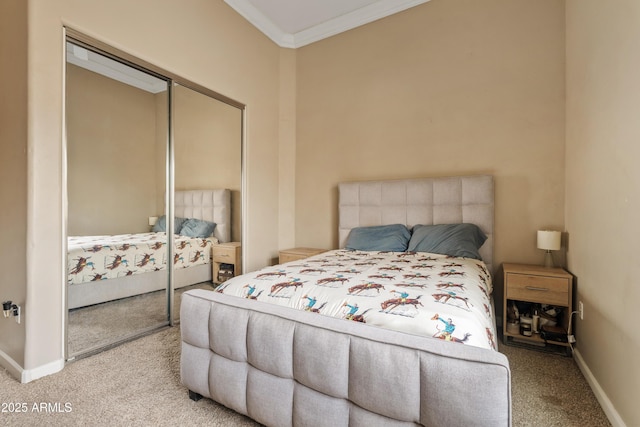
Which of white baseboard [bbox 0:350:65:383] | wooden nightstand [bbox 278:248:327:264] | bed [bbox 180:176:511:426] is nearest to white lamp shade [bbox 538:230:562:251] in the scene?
bed [bbox 180:176:511:426]

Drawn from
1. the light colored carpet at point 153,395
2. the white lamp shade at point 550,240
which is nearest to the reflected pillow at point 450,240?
the white lamp shade at point 550,240

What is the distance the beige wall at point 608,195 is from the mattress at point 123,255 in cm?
315

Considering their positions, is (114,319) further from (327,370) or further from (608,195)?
(608,195)

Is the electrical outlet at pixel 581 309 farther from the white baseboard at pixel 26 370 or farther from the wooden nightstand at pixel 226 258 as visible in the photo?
the white baseboard at pixel 26 370

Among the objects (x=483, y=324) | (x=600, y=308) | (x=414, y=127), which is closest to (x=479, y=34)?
(x=414, y=127)

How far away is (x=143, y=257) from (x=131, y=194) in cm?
57

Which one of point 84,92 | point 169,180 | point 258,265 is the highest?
point 84,92

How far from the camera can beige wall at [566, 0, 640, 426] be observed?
1.38 meters

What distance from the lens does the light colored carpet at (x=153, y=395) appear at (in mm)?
1514

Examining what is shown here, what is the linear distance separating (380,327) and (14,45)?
278 cm

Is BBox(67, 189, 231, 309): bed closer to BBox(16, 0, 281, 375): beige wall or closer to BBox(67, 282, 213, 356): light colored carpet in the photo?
Result: BBox(67, 282, 213, 356): light colored carpet

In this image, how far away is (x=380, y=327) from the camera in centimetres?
121

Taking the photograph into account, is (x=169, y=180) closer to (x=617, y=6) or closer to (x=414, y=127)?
(x=414, y=127)

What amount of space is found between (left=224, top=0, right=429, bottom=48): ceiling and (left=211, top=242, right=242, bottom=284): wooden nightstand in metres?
2.64
